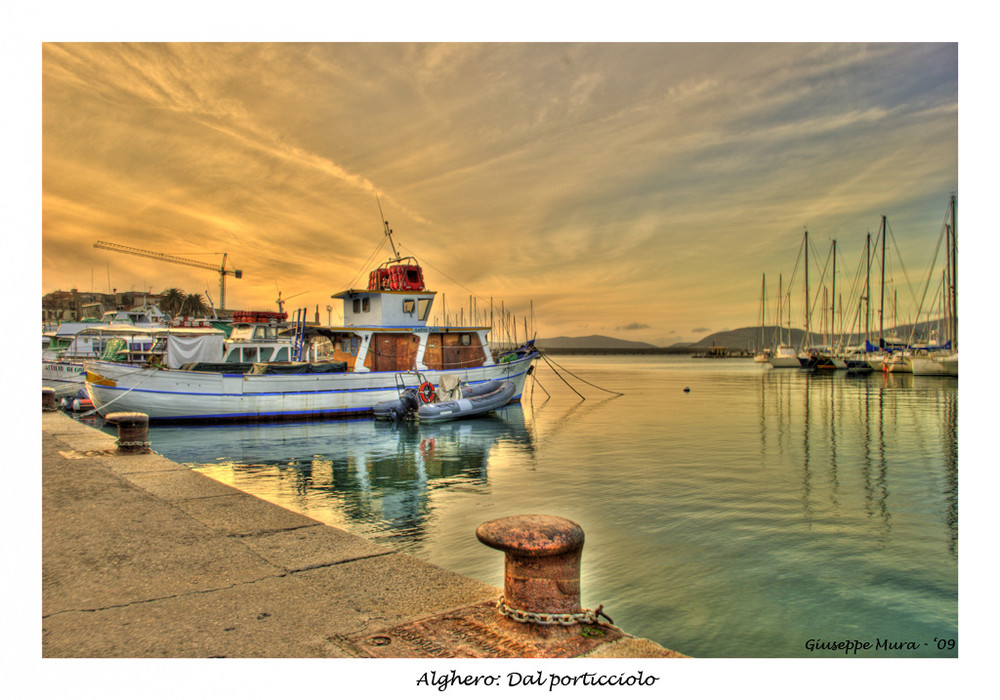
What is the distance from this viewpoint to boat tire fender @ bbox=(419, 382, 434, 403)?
924 inches

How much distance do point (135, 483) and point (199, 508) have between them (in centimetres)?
179

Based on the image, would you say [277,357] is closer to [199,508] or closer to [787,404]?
[199,508]

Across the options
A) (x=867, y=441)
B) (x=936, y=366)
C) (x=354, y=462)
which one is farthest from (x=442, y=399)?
(x=936, y=366)

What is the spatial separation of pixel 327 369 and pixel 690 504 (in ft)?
53.6

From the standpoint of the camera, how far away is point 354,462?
14430 millimetres

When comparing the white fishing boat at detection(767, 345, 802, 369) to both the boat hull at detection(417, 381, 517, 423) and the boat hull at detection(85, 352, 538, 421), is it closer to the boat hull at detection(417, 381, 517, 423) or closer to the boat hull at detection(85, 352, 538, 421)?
the boat hull at detection(417, 381, 517, 423)

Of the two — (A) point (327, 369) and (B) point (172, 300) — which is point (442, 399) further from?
(B) point (172, 300)

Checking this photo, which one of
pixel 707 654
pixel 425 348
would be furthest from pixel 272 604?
pixel 425 348

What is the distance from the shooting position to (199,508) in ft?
20.2

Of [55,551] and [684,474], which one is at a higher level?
[55,551]

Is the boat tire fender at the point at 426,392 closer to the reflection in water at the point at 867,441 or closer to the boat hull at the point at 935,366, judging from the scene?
the reflection in water at the point at 867,441

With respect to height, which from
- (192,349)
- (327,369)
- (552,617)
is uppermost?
(192,349)

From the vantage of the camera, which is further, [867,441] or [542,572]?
[867,441]

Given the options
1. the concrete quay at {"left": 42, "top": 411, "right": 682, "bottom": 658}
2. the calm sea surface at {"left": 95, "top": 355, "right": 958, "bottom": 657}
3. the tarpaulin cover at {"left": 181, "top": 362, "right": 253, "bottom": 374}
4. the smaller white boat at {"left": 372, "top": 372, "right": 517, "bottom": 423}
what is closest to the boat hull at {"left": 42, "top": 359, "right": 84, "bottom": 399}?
the tarpaulin cover at {"left": 181, "top": 362, "right": 253, "bottom": 374}
